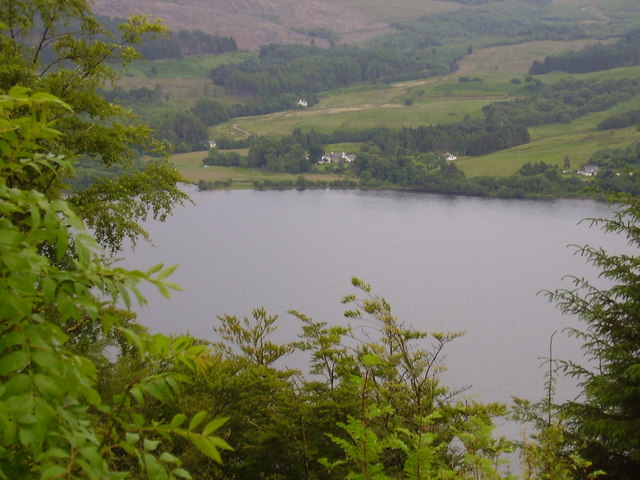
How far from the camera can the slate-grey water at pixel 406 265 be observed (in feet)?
104

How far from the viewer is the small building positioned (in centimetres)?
7230

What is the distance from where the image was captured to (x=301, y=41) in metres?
196

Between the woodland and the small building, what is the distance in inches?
2581

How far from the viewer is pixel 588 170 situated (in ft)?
241

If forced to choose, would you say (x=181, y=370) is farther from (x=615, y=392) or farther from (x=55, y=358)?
(x=55, y=358)

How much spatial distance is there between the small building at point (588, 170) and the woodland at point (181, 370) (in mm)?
65567

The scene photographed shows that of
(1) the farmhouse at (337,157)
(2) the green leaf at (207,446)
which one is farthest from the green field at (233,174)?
(2) the green leaf at (207,446)

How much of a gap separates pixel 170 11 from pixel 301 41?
3913 centimetres

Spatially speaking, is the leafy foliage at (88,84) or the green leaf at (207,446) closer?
the green leaf at (207,446)

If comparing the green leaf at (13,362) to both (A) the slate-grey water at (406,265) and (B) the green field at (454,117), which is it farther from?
(B) the green field at (454,117)

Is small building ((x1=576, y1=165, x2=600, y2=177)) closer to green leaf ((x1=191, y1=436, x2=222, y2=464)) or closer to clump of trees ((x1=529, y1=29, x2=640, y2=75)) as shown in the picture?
clump of trees ((x1=529, y1=29, x2=640, y2=75))

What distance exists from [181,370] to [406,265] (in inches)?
1421

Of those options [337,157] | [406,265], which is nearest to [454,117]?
[337,157]

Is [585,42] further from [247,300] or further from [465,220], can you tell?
[247,300]
